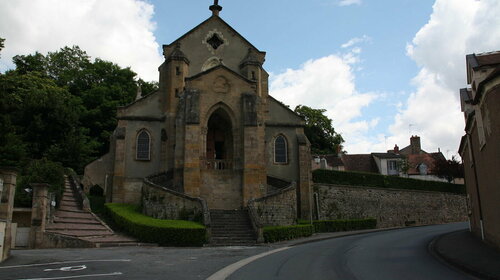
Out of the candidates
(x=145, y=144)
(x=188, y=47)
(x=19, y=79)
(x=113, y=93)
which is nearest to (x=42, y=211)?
(x=145, y=144)

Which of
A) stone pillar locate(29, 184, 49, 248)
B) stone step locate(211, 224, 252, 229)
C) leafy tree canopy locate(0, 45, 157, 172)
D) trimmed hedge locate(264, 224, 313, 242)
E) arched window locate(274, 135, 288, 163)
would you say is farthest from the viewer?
arched window locate(274, 135, 288, 163)

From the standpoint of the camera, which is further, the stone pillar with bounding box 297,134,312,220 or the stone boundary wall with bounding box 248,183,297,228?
the stone pillar with bounding box 297,134,312,220

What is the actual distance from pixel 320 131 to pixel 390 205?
27.0m

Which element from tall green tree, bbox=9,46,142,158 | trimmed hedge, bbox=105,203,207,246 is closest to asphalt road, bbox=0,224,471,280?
trimmed hedge, bbox=105,203,207,246

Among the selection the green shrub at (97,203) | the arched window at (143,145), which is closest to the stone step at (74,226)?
the green shrub at (97,203)

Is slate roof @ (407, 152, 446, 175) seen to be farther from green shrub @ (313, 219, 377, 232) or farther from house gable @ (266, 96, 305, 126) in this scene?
house gable @ (266, 96, 305, 126)

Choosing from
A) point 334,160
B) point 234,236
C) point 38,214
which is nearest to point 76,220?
point 38,214

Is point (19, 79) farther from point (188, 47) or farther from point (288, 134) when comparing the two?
point (288, 134)

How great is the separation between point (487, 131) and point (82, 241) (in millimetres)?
18366

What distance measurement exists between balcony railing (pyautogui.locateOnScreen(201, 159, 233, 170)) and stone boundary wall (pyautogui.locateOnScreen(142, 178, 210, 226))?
5.24 m

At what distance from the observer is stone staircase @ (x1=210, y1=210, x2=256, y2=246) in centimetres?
2248

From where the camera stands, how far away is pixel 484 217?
18828 millimetres

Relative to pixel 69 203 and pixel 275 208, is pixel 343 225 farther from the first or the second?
pixel 69 203

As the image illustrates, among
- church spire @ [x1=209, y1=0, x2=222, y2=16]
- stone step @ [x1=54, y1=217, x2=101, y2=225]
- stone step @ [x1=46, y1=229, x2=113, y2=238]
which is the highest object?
church spire @ [x1=209, y1=0, x2=222, y2=16]
